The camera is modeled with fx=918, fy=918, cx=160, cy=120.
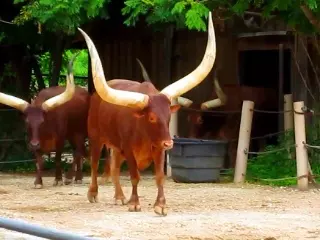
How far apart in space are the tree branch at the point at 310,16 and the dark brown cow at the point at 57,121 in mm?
3980

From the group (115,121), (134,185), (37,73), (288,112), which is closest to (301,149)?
(288,112)

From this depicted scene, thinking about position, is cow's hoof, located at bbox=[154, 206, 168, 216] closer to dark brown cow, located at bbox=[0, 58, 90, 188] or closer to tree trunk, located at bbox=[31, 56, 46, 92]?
dark brown cow, located at bbox=[0, 58, 90, 188]

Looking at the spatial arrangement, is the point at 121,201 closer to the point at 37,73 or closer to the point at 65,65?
the point at 37,73

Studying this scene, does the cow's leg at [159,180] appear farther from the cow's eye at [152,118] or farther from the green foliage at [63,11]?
the green foliage at [63,11]

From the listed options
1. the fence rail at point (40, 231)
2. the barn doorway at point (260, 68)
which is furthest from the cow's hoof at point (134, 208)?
the barn doorway at point (260, 68)

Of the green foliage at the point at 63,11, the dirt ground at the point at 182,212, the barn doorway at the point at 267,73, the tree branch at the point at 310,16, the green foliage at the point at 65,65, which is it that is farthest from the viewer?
the green foliage at the point at 65,65

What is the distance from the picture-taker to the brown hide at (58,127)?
14.4 metres

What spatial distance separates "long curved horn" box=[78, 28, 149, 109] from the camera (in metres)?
10.1

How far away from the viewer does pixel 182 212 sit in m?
10.8

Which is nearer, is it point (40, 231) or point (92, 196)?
point (40, 231)

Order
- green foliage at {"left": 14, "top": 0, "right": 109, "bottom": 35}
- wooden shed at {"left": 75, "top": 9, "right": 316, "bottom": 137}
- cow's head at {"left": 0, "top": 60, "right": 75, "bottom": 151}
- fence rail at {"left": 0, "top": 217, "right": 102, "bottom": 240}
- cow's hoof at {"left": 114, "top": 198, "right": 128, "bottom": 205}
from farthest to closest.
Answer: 1. wooden shed at {"left": 75, "top": 9, "right": 316, "bottom": 137}
2. cow's head at {"left": 0, "top": 60, "right": 75, "bottom": 151}
3. green foliage at {"left": 14, "top": 0, "right": 109, "bottom": 35}
4. cow's hoof at {"left": 114, "top": 198, "right": 128, "bottom": 205}
5. fence rail at {"left": 0, "top": 217, "right": 102, "bottom": 240}

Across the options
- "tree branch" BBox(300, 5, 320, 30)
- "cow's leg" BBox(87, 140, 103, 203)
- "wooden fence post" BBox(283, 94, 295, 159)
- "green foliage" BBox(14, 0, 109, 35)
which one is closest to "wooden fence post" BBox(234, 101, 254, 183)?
"wooden fence post" BBox(283, 94, 295, 159)

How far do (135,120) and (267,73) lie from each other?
9364mm

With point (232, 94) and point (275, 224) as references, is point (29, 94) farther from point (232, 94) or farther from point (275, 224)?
point (275, 224)
